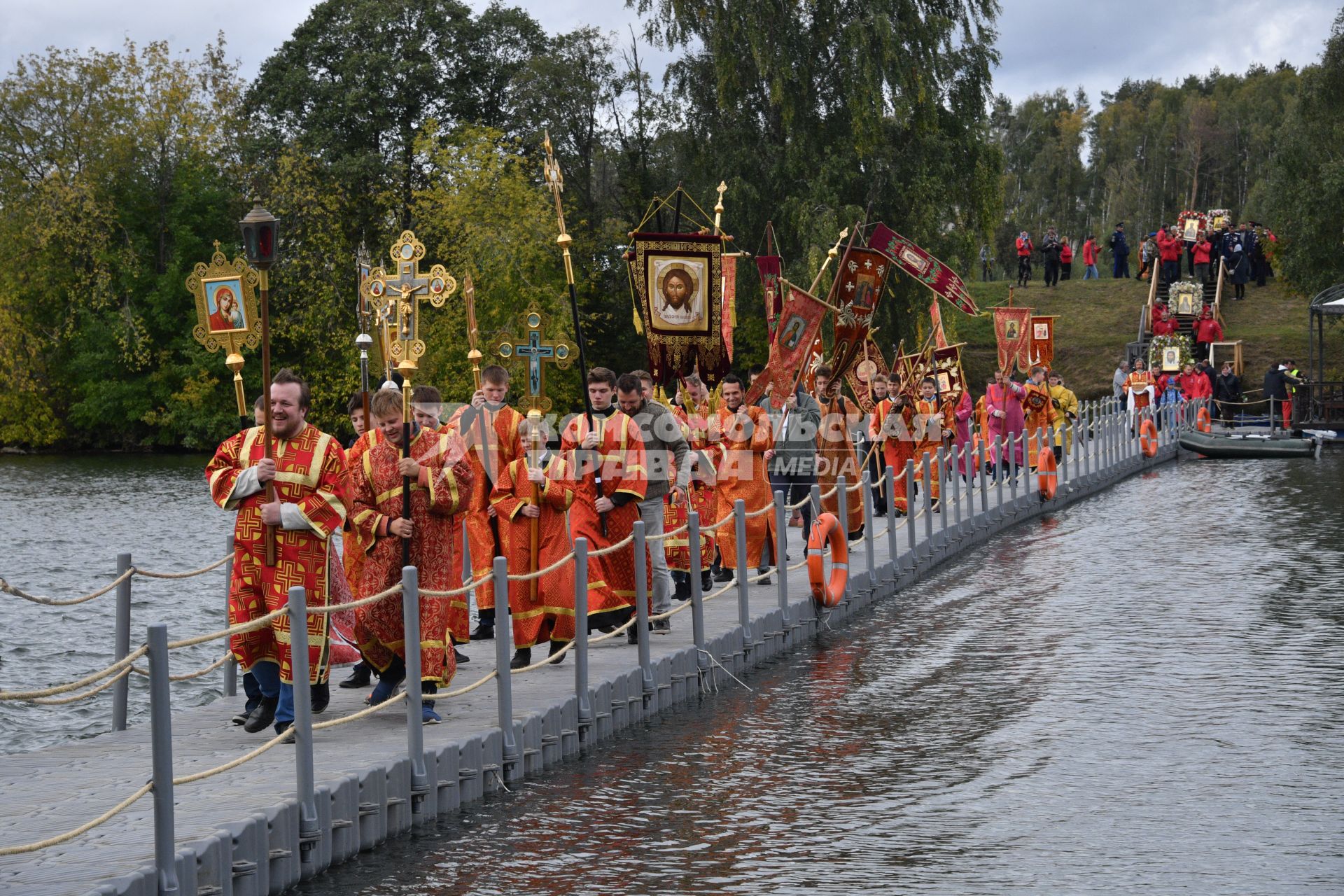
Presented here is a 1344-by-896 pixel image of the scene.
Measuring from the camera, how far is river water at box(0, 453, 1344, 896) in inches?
277

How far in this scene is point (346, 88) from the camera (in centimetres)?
5284

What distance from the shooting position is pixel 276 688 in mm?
8766

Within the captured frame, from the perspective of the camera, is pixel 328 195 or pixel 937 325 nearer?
pixel 937 325

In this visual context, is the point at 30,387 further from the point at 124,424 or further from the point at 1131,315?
the point at 1131,315

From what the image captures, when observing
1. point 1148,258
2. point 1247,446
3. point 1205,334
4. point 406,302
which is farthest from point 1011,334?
point 1148,258

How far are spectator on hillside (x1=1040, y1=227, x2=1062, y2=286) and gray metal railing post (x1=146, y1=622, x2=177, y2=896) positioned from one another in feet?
190

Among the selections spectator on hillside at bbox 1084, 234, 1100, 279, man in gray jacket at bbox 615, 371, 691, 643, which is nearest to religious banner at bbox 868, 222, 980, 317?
man in gray jacket at bbox 615, 371, 691, 643

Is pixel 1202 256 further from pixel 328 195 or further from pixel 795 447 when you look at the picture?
pixel 795 447

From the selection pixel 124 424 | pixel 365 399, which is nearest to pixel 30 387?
pixel 124 424

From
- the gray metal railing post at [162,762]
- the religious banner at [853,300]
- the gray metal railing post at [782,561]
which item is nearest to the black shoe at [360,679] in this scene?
the gray metal railing post at [782,561]

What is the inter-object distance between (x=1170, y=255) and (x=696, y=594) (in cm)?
4823

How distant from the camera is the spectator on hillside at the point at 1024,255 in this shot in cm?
5997

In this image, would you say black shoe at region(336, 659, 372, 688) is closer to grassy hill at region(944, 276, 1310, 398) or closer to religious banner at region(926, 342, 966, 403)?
religious banner at region(926, 342, 966, 403)

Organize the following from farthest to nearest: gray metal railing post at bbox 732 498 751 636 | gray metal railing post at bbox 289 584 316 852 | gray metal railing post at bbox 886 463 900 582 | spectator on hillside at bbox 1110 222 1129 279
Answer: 1. spectator on hillside at bbox 1110 222 1129 279
2. gray metal railing post at bbox 886 463 900 582
3. gray metal railing post at bbox 732 498 751 636
4. gray metal railing post at bbox 289 584 316 852
